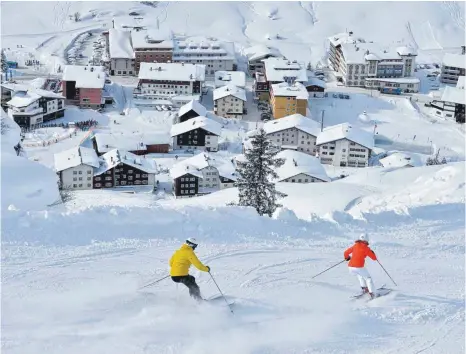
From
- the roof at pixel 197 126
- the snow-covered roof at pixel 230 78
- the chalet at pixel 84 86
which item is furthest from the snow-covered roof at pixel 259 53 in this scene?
the roof at pixel 197 126

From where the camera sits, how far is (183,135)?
111ft

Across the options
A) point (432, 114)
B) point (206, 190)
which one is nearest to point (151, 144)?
point (206, 190)

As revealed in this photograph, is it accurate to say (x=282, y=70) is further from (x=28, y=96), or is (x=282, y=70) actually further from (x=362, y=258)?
(x=362, y=258)

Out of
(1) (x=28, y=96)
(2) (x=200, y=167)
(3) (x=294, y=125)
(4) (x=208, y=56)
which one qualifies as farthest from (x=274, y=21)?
(2) (x=200, y=167)

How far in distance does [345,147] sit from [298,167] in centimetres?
565

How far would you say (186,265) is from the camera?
621 cm

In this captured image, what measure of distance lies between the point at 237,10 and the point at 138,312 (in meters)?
57.8

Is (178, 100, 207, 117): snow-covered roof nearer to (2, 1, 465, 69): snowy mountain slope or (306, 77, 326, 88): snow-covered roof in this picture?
(306, 77, 326, 88): snow-covered roof

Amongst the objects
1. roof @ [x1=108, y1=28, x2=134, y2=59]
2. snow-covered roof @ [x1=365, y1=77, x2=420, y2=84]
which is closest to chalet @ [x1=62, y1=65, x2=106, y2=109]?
roof @ [x1=108, y1=28, x2=134, y2=59]

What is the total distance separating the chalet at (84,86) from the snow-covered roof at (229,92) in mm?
6545

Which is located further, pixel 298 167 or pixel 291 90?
pixel 291 90

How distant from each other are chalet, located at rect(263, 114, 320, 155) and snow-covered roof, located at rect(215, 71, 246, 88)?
8339 millimetres

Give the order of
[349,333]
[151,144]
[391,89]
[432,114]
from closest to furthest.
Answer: [349,333] → [151,144] → [432,114] → [391,89]

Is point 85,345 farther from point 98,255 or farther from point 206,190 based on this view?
point 206,190
